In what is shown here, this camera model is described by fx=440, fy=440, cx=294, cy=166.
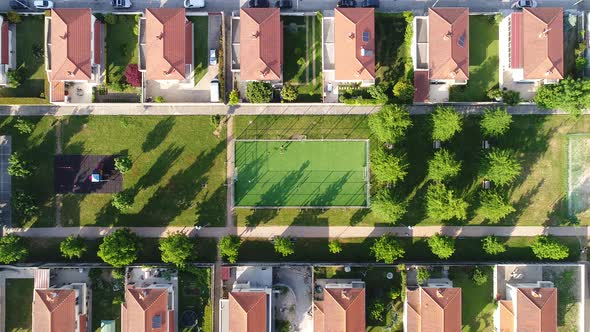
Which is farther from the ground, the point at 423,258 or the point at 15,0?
the point at 15,0

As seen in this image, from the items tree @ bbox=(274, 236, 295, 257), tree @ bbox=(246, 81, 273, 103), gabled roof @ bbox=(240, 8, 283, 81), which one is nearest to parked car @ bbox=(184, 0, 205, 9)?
gabled roof @ bbox=(240, 8, 283, 81)

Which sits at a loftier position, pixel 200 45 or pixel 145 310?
pixel 200 45

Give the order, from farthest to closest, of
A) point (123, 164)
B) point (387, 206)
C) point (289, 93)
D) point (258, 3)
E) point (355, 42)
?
point (258, 3), point (289, 93), point (123, 164), point (355, 42), point (387, 206)

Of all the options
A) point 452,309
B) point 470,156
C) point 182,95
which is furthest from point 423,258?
point 182,95

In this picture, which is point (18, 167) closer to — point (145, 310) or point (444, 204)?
point (145, 310)

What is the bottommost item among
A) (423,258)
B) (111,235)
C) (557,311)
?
(557,311)

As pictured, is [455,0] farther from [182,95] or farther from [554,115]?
[182,95]

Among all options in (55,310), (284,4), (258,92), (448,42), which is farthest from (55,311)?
(448,42)

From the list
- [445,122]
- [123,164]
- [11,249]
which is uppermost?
[445,122]
